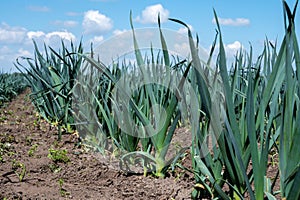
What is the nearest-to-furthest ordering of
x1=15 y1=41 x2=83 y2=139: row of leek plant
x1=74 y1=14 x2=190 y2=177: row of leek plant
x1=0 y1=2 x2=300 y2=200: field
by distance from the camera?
x1=0 y1=2 x2=300 y2=200: field
x1=74 y1=14 x2=190 y2=177: row of leek plant
x1=15 y1=41 x2=83 y2=139: row of leek plant

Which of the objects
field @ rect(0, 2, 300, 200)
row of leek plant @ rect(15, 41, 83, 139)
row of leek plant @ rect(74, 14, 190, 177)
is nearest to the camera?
field @ rect(0, 2, 300, 200)

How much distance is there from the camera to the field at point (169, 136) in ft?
4.09

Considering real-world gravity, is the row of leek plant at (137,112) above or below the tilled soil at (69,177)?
above

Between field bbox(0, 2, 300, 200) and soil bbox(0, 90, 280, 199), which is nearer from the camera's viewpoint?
field bbox(0, 2, 300, 200)

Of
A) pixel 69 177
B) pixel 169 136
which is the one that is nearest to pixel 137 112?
pixel 169 136

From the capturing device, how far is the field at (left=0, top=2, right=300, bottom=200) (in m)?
1.25

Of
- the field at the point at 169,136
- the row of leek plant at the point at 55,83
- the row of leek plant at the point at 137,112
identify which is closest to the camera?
the field at the point at 169,136

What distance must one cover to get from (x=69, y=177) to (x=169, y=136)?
754 mm

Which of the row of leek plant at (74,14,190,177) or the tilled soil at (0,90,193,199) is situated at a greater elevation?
the row of leek plant at (74,14,190,177)

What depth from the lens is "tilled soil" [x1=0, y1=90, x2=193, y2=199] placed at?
6.36 feet

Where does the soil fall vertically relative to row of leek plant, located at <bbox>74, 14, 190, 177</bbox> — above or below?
below

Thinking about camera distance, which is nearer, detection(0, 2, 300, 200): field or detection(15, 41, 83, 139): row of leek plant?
detection(0, 2, 300, 200): field

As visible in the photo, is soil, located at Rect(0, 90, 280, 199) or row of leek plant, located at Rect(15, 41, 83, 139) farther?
row of leek plant, located at Rect(15, 41, 83, 139)

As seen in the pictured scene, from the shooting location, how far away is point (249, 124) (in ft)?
3.96
